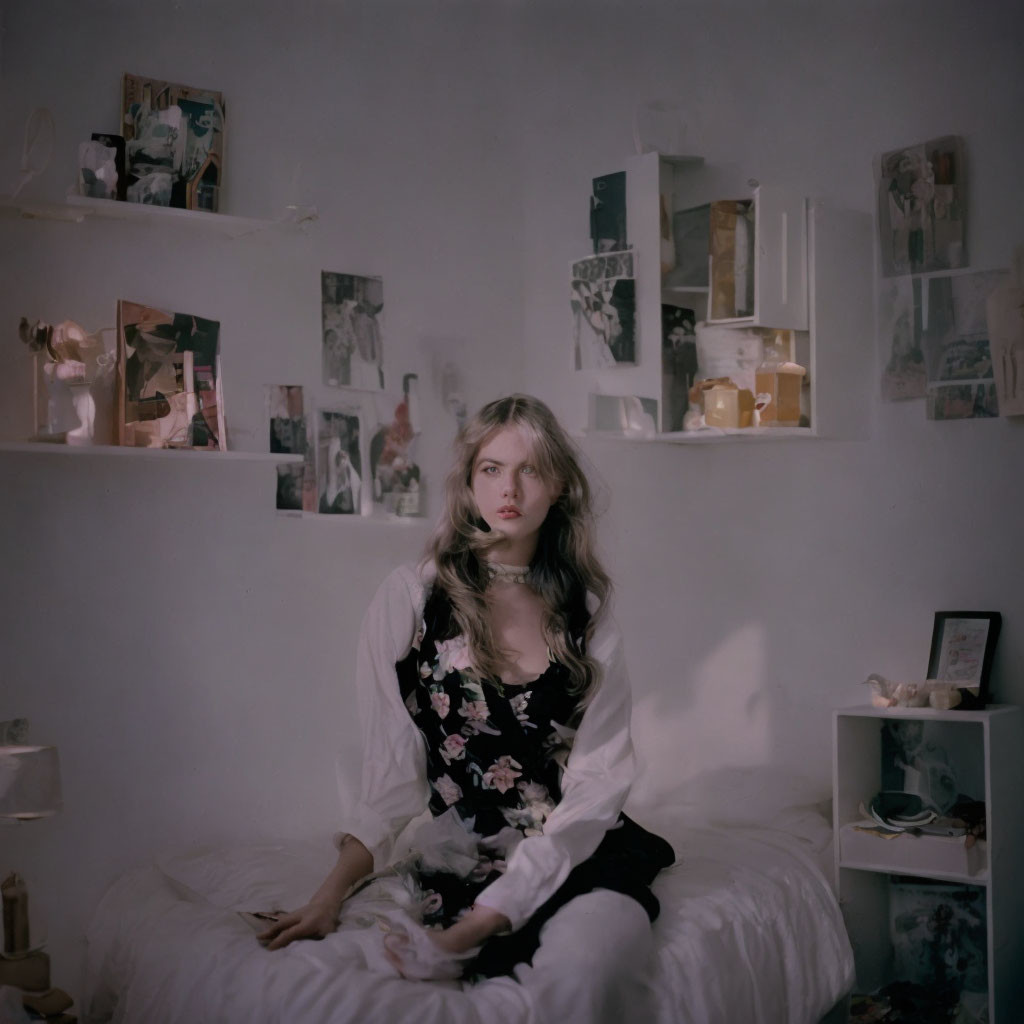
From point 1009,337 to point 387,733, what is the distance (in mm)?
1430

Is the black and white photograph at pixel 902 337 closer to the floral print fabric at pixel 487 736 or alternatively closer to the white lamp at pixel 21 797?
the floral print fabric at pixel 487 736

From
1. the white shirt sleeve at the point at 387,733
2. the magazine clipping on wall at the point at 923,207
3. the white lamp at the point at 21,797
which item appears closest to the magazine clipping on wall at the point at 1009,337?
the magazine clipping on wall at the point at 923,207

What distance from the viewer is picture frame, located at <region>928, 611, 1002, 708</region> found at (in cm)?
243

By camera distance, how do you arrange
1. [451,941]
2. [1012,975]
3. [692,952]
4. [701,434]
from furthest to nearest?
1. [701,434]
2. [1012,975]
3. [692,952]
4. [451,941]

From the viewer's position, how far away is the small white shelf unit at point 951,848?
226cm

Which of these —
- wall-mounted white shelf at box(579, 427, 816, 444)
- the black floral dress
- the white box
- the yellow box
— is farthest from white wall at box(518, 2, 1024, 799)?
the black floral dress

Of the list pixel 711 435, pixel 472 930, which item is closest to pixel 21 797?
pixel 472 930

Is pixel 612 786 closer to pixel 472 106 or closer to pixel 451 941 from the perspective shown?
pixel 451 941

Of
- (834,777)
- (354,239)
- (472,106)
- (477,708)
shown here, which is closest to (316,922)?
(477,708)

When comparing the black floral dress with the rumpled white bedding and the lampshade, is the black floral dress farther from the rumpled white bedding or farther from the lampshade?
the lampshade

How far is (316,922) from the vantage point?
1873 mm

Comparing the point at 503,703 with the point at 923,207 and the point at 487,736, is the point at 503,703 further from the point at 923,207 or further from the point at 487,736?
the point at 923,207

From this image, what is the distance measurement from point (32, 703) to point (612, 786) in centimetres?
106

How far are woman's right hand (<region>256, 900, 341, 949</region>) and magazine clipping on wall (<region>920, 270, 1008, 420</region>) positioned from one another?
159 centimetres
